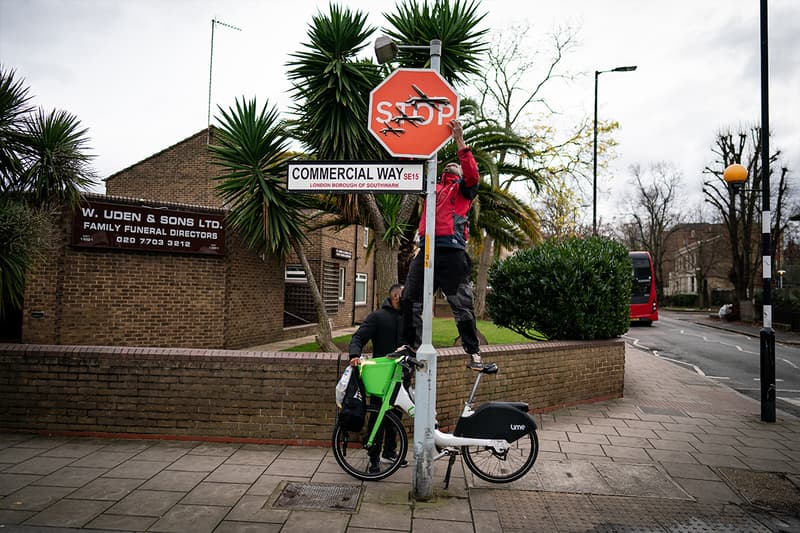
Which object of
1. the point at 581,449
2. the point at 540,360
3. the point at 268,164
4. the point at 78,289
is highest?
the point at 268,164

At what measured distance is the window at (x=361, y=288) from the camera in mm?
24500

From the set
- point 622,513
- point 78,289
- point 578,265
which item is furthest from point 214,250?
point 622,513

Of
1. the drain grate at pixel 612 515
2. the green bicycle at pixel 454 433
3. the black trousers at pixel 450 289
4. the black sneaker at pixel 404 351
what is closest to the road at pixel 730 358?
the drain grate at pixel 612 515

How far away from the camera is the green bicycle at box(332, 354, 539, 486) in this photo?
4641 mm

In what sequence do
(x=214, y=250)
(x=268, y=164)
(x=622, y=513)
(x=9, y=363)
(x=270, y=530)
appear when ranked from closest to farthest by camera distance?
1. (x=270, y=530)
2. (x=622, y=513)
3. (x=9, y=363)
4. (x=268, y=164)
5. (x=214, y=250)

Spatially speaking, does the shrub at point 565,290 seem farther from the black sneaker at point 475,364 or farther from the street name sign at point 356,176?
the street name sign at point 356,176

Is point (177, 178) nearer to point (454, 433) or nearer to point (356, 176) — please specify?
point (356, 176)

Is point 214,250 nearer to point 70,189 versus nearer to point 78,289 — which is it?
point 78,289

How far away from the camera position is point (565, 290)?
8.21m

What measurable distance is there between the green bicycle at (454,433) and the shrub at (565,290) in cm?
388

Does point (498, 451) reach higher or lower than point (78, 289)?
lower

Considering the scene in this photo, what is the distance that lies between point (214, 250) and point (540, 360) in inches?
343

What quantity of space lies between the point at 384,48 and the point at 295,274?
1501 centimetres

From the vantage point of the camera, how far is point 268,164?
403 inches
